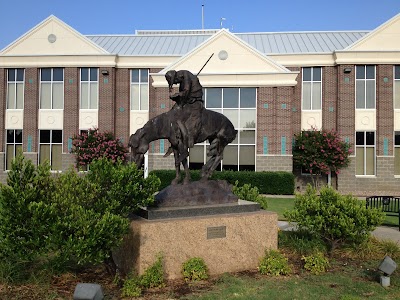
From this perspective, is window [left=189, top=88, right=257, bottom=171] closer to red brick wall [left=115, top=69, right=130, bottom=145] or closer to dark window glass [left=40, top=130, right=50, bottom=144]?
red brick wall [left=115, top=69, right=130, bottom=145]

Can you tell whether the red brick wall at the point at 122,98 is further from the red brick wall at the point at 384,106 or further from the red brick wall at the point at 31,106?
the red brick wall at the point at 384,106

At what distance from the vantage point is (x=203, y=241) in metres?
6.59

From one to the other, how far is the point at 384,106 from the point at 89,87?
18.2 m

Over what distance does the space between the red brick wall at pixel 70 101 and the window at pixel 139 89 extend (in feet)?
11.4

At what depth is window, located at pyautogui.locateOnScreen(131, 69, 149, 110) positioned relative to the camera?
25.1m

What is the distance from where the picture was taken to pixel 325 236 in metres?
7.91

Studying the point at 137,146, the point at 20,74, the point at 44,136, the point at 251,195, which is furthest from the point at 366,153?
the point at 20,74

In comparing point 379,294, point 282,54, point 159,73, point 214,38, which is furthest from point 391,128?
point 379,294

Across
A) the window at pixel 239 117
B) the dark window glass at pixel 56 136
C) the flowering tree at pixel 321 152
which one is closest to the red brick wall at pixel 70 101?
the dark window glass at pixel 56 136

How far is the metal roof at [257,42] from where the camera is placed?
84.8 feet

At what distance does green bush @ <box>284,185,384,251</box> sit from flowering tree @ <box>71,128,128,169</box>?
53.4 ft

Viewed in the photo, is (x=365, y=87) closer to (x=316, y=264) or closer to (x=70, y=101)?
(x=70, y=101)

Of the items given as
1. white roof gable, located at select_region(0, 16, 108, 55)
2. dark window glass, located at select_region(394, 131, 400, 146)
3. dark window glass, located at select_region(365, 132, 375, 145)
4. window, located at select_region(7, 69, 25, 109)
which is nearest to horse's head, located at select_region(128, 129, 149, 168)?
white roof gable, located at select_region(0, 16, 108, 55)

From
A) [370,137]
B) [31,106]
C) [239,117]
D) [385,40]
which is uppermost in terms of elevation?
[385,40]
